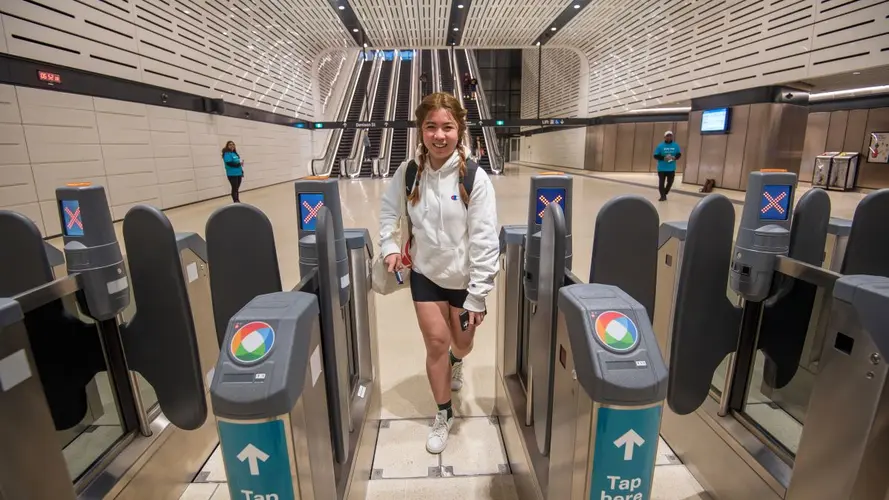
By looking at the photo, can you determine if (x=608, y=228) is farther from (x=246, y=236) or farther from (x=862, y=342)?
(x=246, y=236)

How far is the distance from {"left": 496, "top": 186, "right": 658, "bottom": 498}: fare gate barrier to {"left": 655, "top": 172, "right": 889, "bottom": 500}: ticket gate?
19cm

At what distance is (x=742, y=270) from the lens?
175 cm

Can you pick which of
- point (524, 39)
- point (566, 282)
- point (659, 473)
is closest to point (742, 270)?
point (566, 282)

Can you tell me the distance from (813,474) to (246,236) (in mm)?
2062

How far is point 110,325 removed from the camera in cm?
178

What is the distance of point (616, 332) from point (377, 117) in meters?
19.5

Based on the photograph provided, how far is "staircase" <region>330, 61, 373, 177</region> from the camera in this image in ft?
61.7

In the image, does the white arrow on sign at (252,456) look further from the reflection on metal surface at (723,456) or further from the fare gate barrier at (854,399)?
the reflection on metal surface at (723,456)

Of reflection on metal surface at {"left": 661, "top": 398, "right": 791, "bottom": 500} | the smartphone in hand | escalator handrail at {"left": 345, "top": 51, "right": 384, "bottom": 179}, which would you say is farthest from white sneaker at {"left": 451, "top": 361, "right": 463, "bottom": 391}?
escalator handrail at {"left": 345, "top": 51, "right": 384, "bottom": 179}

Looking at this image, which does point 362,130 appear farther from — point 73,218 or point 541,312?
point 541,312

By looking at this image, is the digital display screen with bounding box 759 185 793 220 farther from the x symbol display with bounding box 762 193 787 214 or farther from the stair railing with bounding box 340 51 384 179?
the stair railing with bounding box 340 51 384 179

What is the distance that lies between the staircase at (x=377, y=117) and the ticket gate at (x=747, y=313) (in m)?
16.8

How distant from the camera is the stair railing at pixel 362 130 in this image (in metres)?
17.4

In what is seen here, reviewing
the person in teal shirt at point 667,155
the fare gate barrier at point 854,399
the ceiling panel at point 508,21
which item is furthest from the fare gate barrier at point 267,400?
the ceiling panel at point 508,21
